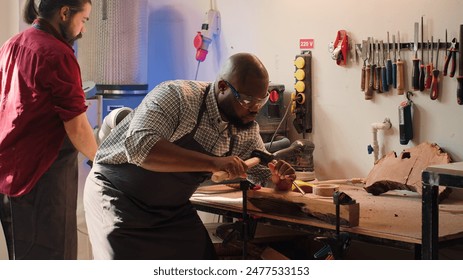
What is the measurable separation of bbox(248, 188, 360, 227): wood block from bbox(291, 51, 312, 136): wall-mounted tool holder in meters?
0.73


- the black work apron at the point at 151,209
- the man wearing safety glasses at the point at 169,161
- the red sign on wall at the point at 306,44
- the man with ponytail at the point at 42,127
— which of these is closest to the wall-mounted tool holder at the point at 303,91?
the red sign on wall at the point at 306,44

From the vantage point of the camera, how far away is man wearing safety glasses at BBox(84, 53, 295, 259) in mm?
1990

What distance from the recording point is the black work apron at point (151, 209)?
83.4 inches

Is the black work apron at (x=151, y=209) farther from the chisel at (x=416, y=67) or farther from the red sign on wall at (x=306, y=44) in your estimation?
the red sign on wall at (x=306, y=44)

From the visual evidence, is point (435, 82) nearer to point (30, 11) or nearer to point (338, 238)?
point (338, 238)

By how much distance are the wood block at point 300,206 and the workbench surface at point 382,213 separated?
0.02 meters

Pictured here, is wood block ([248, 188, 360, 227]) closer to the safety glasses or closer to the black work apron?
the black work apron

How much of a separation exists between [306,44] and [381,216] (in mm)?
1170

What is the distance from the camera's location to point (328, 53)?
10.1 ft

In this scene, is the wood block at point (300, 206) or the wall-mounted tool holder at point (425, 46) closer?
the wood block at point (300, 206)

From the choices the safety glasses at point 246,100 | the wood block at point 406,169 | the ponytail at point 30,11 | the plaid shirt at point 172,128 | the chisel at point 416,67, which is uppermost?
the ponytail at point 30,11

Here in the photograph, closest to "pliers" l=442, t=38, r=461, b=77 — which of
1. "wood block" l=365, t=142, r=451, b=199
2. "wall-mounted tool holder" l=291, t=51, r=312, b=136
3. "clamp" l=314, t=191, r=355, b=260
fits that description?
"wood block" l=365, t=142, r=451, b=199

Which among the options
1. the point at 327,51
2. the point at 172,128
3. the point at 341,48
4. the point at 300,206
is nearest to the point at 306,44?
the point at 327,51

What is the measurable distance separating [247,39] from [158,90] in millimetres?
1394
